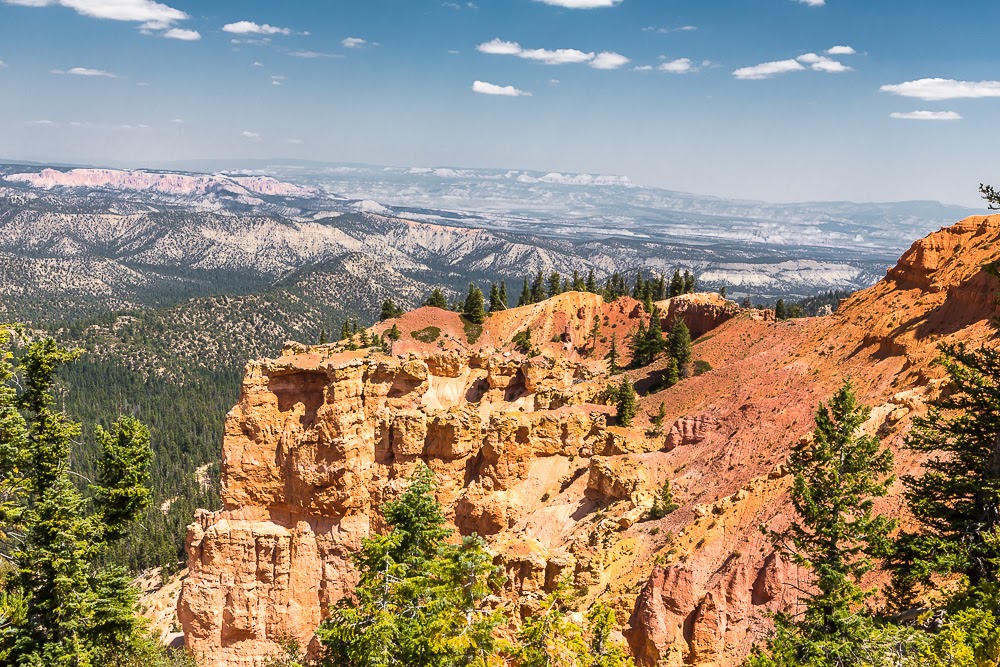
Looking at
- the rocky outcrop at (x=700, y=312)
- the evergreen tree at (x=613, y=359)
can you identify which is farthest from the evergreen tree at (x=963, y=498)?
the rocky outcrop at (x=700, y=312)

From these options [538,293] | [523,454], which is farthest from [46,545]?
[538,293]

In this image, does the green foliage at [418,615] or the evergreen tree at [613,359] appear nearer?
the green foliage at [418,615]

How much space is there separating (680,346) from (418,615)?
54.5 m

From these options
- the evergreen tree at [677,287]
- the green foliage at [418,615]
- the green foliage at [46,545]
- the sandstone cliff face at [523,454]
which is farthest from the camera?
the evergreen tree at [677,287]

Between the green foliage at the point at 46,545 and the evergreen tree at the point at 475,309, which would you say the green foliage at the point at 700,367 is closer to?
the evergreen tree at the point at 475,309

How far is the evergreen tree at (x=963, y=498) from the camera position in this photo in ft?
54.7

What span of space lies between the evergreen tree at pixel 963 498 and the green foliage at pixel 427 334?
68677 mm

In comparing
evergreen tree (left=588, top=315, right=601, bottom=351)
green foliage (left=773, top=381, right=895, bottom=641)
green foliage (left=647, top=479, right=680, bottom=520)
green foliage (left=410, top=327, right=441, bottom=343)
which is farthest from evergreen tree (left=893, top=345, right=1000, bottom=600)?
evergreen tree (left=588, top=315, right=601, bottom=351)

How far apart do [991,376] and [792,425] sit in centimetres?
1855

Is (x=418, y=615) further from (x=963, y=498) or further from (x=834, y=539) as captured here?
(x=963, y=498)

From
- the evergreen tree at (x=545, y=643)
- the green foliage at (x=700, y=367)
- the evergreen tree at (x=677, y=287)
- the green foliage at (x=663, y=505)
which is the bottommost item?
the green foliage at (x=663, y=505)

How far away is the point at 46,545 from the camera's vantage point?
21.7 metres

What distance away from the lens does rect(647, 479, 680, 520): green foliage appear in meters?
34.6

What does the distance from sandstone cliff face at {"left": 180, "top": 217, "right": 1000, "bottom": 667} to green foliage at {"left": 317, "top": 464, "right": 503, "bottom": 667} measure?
37.4 ft
